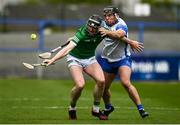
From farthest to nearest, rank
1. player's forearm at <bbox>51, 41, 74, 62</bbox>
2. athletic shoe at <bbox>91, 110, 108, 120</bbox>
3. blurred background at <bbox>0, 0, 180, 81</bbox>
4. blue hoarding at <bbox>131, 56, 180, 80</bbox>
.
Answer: blurred background at <bbox>0, 0, 180, 81</bbox> < blue hoarding at <bbox>131, 56, 180, 80</bbox> < athletic shoe at <bbox>91, 110, 108, 120</bbox> < player's forearm at <bbox>51, 41, 74, 62</bbox>

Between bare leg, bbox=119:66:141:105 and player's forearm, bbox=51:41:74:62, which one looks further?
bare leg, bbox=119:66:141:105

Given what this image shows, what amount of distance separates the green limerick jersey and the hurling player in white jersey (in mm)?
257

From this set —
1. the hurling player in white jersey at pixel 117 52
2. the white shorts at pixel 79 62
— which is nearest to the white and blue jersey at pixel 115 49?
the hurling player in white jersey at pixel 117 52

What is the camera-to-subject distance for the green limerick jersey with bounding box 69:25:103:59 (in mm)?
16562

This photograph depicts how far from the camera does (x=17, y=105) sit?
67.1ft

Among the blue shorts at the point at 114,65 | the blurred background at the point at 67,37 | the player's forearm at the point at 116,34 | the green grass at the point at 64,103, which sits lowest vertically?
the blurred background at the point at 67,37

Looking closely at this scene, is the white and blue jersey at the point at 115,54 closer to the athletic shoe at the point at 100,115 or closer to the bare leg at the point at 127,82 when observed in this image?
the bare leg at the point at 127,82

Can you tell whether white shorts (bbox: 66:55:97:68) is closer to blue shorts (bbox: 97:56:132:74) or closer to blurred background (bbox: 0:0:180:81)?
blue shorts (bbox: 97:56:132:74)

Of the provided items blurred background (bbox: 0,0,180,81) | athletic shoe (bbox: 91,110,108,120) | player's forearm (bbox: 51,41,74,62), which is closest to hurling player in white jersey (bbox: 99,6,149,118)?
athletic shoe (bbox: 91,110,108,120)

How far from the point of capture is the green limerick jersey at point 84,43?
16.6 m

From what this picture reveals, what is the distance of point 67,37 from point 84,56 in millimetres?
23891

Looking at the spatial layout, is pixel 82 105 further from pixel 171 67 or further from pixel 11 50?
pixel 11 50

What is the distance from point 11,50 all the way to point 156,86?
8074 millimetres

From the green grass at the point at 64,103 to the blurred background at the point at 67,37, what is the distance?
1251mm
